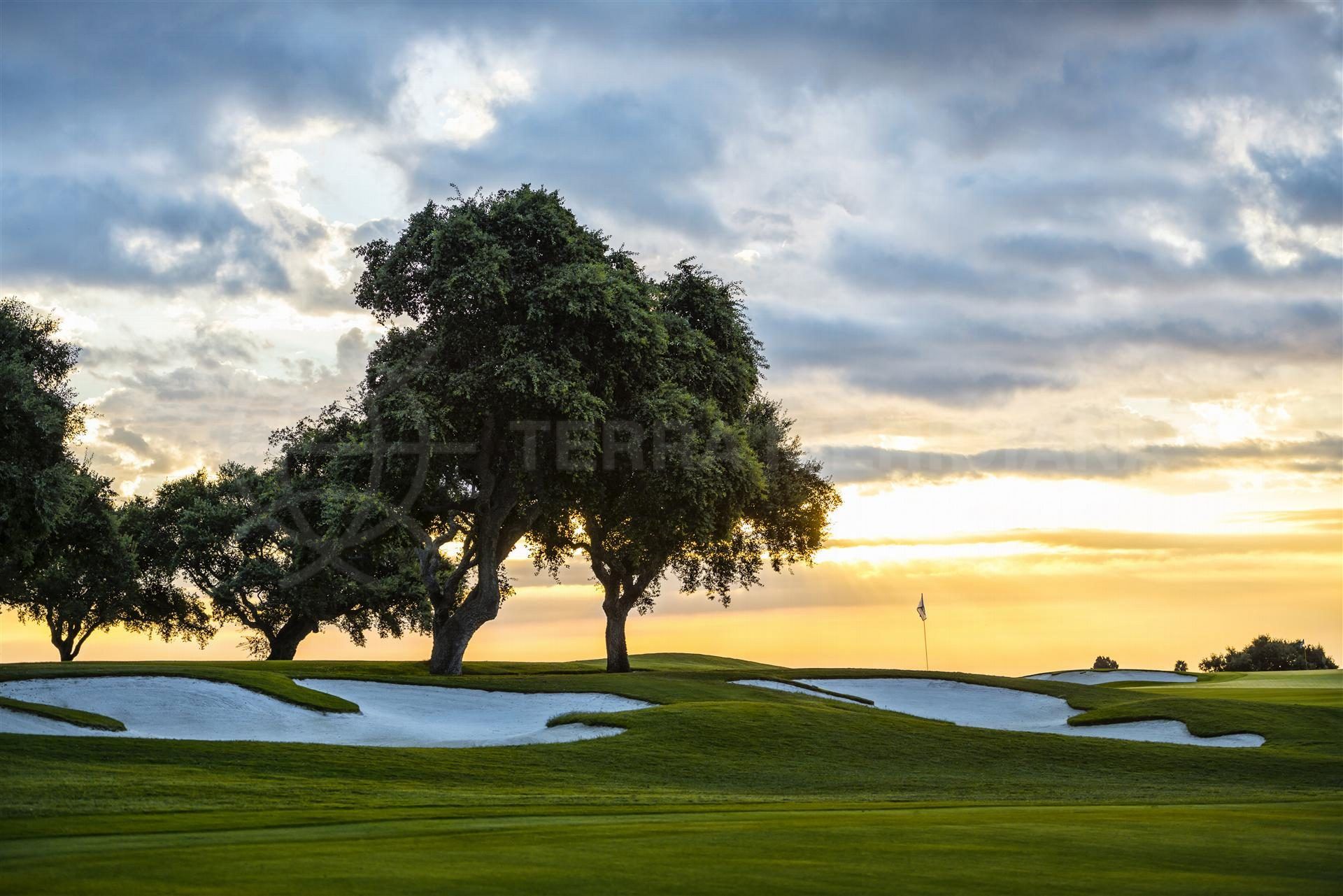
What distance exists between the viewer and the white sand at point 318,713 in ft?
87.0

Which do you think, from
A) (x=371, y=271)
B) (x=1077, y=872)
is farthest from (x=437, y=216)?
(x=1077, y=872)

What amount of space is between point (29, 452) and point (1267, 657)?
7443 cm

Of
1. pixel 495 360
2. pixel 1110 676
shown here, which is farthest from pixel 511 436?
pixel 1110 676

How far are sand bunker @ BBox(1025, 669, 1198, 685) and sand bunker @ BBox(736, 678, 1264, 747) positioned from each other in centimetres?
2087

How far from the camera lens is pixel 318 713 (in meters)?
29.5

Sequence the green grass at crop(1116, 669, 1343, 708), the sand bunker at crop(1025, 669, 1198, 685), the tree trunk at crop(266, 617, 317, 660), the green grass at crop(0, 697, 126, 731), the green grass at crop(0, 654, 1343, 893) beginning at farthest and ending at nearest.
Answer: the sand bunker at crop(1025, 669, 1198, 685), the tree trunk at crop(266, 617, 317, 660), the green grass at crop(1116, 669, 1343, 708), the green grass at crop(0, 697, 126, 731), the green grass at crop(0, 654, 1343, 893)

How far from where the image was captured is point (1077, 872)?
10.3m

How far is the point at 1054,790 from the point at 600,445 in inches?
872

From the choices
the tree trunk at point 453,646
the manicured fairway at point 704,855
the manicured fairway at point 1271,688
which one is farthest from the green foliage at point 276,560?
the manicured fairway at point 704,855

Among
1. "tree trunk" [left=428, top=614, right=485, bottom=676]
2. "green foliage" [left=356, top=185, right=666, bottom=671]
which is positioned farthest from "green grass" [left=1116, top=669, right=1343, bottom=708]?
"tree trunk" [left=428, top=614, right=485, bottom=676]

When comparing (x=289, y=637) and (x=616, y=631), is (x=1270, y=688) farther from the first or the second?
(x=289, y=637)

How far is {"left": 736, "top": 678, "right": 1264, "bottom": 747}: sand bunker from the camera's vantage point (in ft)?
110

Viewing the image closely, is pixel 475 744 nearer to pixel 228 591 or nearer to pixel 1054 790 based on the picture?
pixel 1054 790

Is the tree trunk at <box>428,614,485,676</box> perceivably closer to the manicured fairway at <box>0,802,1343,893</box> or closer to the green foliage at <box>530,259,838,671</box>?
the green foliage at <box>530,259,838,671</box>
